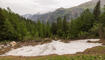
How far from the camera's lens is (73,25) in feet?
182

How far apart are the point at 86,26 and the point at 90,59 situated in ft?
140

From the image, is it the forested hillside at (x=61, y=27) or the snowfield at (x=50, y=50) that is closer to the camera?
the snowfield at (x=50, y=50)

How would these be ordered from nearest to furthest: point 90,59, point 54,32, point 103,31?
point 90,59, point 103,31, point 54,32

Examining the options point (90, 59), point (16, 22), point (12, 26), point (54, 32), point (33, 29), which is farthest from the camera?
point (54, 32)

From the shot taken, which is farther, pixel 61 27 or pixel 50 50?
pixel 61 27

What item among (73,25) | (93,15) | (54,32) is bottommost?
(54,32)

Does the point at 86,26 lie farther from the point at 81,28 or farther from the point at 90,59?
the point at 90,59

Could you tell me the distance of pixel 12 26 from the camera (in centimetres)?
4650

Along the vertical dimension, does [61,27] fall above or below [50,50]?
above

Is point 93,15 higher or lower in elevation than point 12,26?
higher

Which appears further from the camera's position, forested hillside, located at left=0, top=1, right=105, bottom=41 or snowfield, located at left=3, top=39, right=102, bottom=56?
forested hillside, located at left=0, top=1, right=105, bottom=41

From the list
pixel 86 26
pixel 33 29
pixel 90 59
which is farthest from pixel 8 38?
pixel 90 59

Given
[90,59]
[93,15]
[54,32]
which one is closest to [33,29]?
[54,32]

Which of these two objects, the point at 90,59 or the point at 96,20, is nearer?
the point at 90,59
